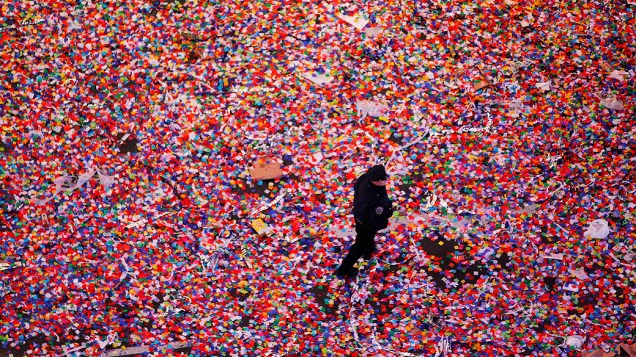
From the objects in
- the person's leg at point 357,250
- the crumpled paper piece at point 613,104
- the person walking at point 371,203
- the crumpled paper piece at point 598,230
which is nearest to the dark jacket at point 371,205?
the person walking at point 371,203

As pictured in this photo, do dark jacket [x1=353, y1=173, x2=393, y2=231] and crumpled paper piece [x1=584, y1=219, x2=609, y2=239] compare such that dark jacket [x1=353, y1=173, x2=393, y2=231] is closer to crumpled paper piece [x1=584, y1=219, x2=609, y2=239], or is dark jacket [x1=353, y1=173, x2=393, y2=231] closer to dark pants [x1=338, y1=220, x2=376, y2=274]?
dark pants [x1=338, y1=220, x2=376, y2=274]

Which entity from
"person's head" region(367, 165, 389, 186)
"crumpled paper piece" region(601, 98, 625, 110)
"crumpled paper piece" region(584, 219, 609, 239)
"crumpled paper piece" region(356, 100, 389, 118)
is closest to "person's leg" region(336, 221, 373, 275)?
"person's head" region(367, 165, 389, 186)

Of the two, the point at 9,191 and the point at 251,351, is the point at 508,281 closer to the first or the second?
the point at 251,351

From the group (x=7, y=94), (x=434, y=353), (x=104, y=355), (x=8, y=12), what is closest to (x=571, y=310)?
(x=434, y=353)

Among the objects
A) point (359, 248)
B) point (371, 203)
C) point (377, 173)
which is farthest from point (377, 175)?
point (359, 248)

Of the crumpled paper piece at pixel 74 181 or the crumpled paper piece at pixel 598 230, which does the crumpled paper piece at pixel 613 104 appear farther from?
the crumpled paper piece at pixel 74 181
